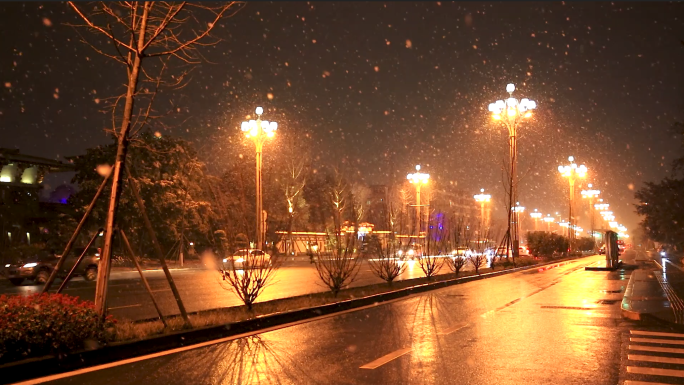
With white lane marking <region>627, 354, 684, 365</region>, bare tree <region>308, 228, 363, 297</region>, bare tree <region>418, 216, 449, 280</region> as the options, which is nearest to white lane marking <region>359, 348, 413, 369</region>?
white lane marking <region>627, 354, 684, 365</region>

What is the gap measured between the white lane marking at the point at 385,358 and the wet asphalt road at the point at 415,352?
0.02m

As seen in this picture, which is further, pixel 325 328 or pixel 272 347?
pixel 325 328

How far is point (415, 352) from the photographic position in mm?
10070

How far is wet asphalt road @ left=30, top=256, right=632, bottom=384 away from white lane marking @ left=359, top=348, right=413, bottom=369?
15 mm

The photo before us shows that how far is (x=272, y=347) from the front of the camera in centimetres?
1056

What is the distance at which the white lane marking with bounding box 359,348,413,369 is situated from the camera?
29.5 feet

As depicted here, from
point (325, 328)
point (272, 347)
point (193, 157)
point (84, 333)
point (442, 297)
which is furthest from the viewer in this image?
point (193, 157)

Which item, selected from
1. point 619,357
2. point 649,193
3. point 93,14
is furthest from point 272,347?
point 649,193

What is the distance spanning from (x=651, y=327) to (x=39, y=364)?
11.5 meters

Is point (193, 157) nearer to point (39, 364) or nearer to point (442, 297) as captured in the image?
point (442, 297)

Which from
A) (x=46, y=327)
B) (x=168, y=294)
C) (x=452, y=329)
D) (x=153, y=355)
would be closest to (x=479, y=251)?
(x=168, y=294)

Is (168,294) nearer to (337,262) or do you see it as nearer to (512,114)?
(337,262)

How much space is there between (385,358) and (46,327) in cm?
479

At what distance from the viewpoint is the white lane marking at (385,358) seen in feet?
29.5
